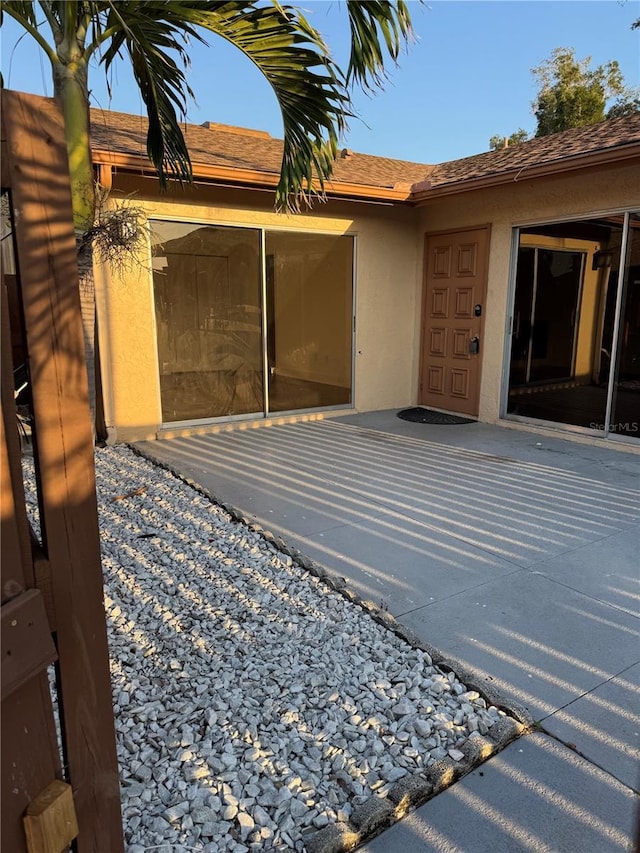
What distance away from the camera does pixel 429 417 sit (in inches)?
307

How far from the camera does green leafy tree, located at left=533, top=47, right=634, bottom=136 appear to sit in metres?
21.5

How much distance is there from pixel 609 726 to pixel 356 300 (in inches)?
249

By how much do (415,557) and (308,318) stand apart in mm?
4724

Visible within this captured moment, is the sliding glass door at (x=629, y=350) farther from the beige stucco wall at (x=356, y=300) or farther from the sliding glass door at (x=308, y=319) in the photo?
→ the sliding glass door at (x=308, y=319)

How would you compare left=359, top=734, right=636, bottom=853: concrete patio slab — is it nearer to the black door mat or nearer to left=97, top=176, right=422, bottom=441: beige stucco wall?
left=97, top=176, right=422, bottom=441: beige stucco wall

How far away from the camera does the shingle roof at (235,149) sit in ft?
20.3

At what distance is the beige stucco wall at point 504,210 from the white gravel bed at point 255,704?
4907 mm

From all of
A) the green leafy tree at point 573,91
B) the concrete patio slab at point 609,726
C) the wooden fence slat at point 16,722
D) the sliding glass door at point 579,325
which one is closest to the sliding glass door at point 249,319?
the sliding glass door at point 579,325

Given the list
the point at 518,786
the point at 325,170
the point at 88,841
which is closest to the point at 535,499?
the point at 518,786

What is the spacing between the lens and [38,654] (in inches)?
42.1

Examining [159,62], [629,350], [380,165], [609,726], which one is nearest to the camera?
[609,726]


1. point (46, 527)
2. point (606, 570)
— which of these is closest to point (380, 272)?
point (606, 570)

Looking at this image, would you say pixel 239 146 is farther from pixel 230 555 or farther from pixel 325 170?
pixel 230 555

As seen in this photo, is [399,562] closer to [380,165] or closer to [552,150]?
[552,150]
